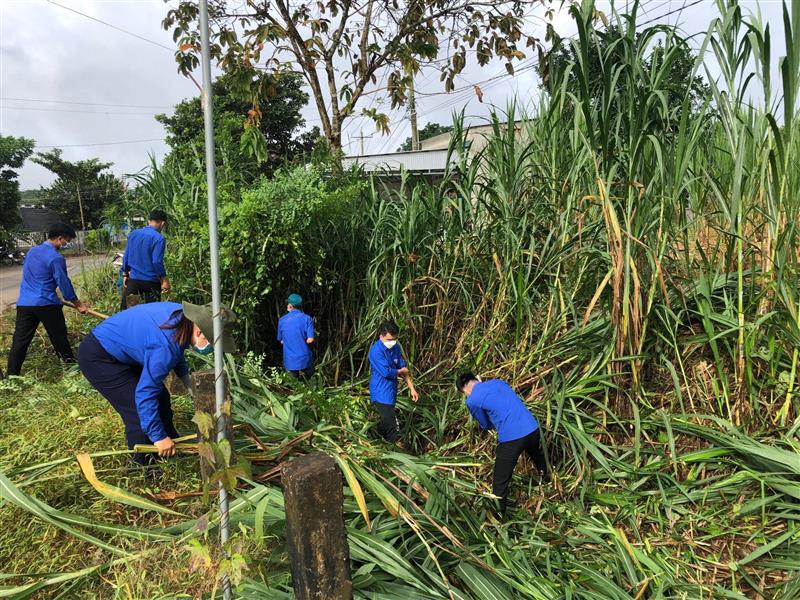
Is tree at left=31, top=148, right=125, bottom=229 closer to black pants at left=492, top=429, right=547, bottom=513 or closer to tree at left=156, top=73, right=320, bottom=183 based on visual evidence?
tree at left=156, top=73, right=320, bottom=183

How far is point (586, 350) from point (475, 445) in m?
1.05

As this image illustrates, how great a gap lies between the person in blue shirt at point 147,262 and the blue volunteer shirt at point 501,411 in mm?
3106

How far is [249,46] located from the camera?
17.0 feet

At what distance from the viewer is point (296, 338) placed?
416 centimetres

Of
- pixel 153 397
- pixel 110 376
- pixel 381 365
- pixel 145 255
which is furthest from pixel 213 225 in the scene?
pixel 145 255

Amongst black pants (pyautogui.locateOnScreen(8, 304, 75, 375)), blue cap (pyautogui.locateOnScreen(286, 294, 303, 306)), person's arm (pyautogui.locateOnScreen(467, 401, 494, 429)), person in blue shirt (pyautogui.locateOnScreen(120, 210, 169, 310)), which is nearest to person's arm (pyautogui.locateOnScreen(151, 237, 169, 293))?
person in blue shirt (pyautogui.locateOnScreen(120, 210, 169, 310))

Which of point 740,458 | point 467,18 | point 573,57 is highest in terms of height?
point 467,18

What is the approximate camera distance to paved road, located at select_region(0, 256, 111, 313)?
702cm

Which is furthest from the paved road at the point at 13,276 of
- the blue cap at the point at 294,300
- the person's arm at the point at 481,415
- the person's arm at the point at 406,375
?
the person's arm at the point at 481,415

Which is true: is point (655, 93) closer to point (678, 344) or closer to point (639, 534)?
→ point (678, 344)

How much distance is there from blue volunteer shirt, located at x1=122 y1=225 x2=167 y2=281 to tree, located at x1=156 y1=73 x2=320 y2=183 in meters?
1.07

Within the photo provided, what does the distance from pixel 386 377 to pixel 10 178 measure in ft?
78.5

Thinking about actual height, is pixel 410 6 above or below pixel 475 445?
above

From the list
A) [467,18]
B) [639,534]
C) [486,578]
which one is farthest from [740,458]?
[467,18]
